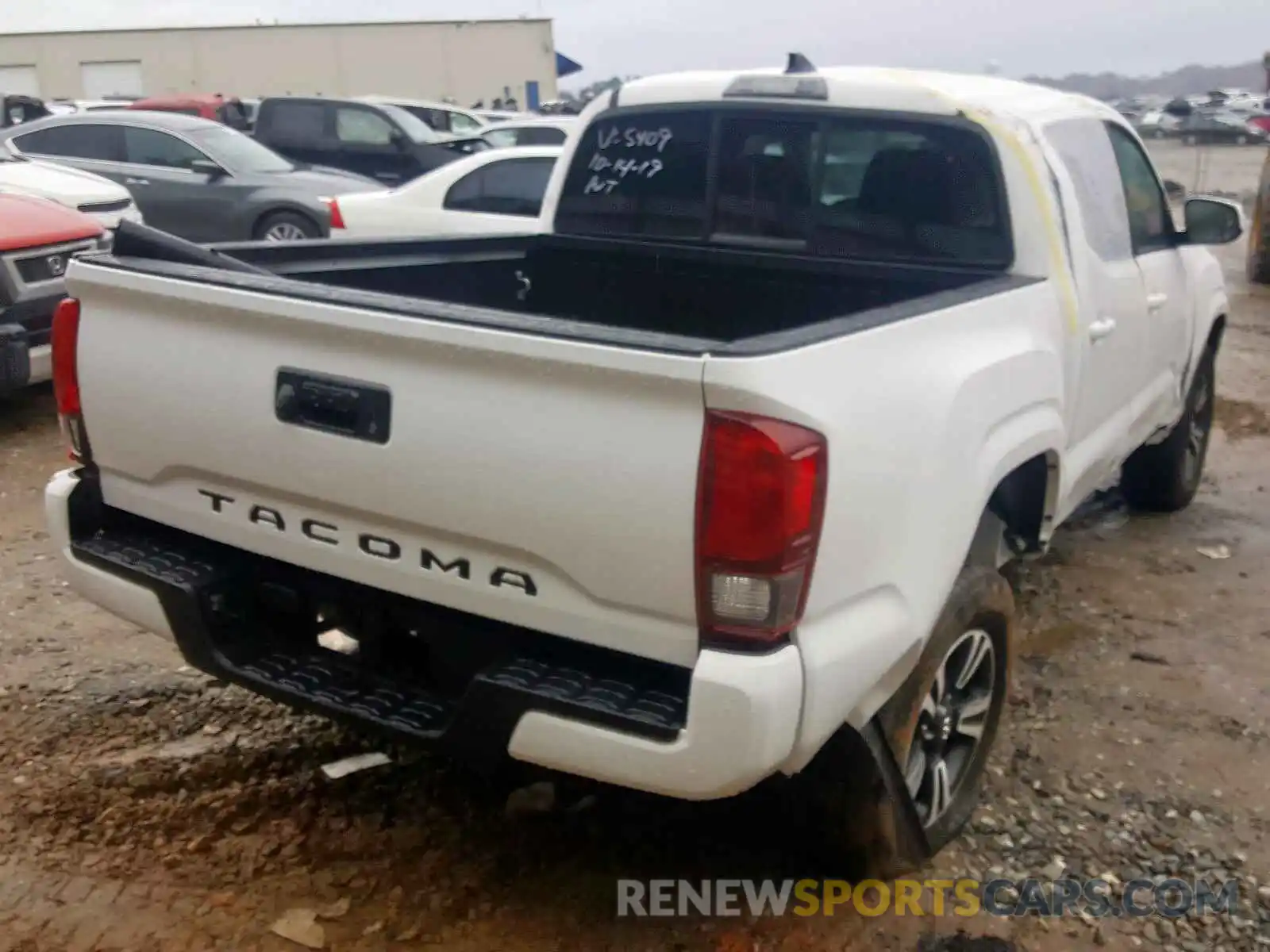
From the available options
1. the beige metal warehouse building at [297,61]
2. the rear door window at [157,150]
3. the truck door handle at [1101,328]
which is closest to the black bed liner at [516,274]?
the truck door handle at [1101,328]

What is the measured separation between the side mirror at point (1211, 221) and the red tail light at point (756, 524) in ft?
10.1

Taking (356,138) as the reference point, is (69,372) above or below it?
above

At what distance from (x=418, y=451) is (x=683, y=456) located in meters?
0.57

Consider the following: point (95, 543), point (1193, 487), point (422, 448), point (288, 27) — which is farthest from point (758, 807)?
point (288, 27)

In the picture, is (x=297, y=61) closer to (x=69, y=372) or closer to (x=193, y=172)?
(x=193, y=172)

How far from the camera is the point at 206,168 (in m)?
11.4

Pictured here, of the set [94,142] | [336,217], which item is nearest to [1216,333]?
[336,217]

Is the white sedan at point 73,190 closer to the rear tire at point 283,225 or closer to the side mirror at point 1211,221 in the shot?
the rear tire at point 283,225

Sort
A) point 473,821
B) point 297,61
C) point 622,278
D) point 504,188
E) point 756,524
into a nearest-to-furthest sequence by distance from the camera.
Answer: point 756,524 → point 473,821 → point 622,278 → point 504,188 → point 297,61

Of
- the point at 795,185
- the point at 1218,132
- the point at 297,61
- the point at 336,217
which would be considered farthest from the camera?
the point at 297,61

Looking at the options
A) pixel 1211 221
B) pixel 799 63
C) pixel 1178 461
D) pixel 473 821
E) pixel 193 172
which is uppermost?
pixel 799 63

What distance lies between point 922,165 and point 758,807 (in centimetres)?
190

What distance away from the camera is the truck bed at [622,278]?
365 cm

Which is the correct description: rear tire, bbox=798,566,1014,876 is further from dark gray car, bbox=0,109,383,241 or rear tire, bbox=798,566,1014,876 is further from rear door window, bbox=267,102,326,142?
rear door window, bbox=267,102,326,142
